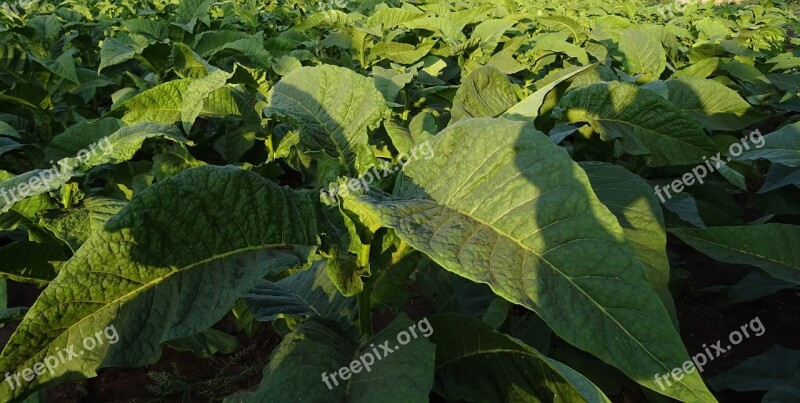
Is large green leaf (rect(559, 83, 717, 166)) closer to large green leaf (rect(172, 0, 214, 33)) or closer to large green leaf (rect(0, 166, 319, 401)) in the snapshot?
large green leaf (rect(0, 166, 319, 401))

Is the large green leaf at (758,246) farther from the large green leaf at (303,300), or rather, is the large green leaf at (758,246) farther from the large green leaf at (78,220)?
the large green leaf at (78,220)

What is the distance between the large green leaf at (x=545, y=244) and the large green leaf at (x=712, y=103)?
1.69m

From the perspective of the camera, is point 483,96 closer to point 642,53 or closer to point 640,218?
point 640,218

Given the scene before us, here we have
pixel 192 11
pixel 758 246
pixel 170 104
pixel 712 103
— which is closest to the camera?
pixel 758 246

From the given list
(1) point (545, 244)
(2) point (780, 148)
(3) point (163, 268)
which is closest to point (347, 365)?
(3) point (163, 268)

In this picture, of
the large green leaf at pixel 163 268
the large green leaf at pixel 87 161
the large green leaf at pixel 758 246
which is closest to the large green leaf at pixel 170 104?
the large green leaf at pixel 87 161

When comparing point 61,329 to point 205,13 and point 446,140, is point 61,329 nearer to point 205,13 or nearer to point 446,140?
point 446,140

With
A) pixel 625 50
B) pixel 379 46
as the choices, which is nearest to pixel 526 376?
pixel 625 50

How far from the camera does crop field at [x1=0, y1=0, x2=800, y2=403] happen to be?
96 cm

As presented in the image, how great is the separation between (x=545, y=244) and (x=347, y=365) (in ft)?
1.92

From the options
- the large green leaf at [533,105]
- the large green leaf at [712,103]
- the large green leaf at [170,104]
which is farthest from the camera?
the large green leaf at [712,103]

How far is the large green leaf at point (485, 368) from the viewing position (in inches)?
48.6

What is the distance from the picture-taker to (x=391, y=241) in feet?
4.28

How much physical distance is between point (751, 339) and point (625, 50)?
1.42 meters
